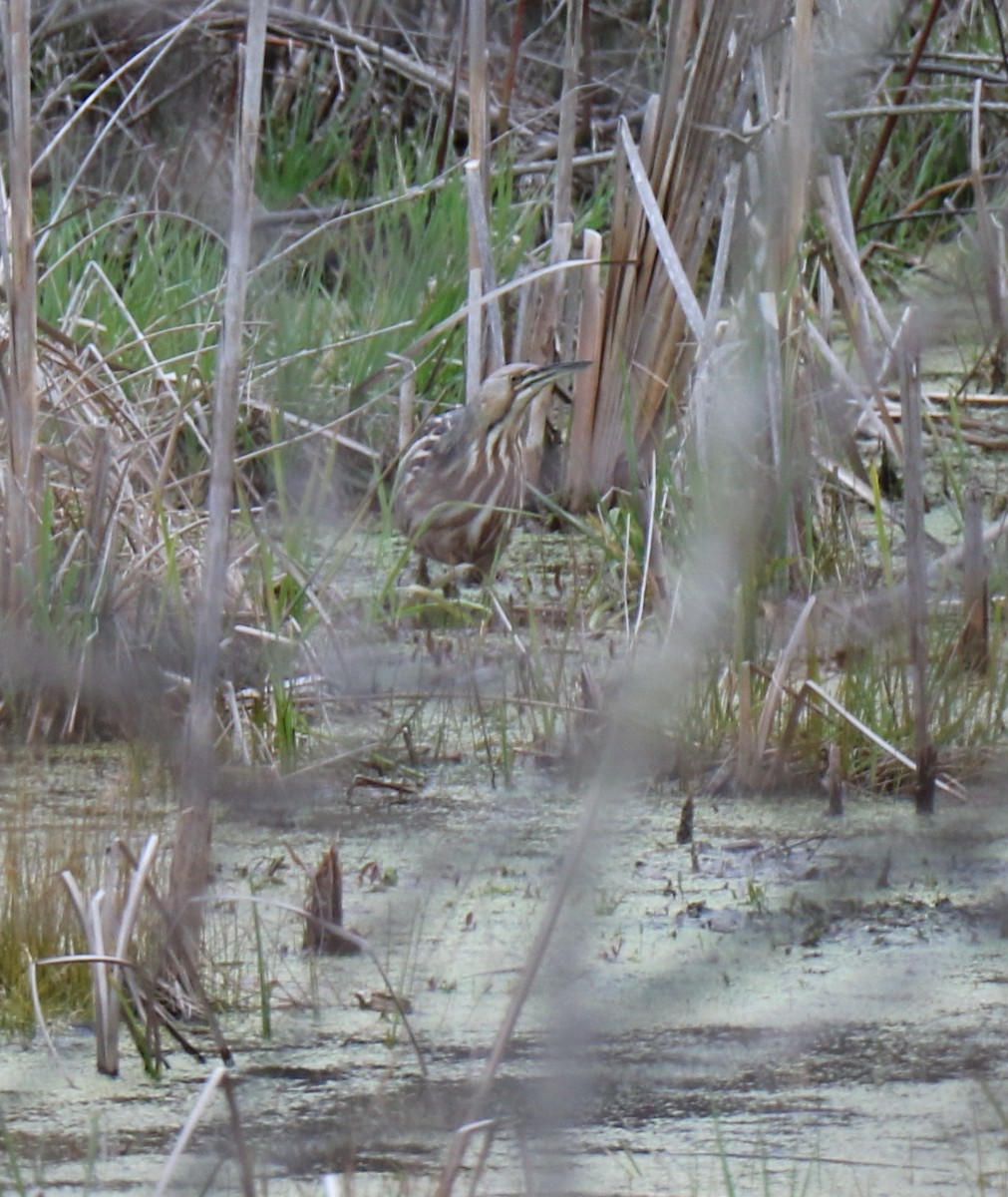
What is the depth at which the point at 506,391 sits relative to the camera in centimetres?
425

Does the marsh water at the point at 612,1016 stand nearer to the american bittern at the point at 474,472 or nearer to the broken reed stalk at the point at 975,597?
the broken reed stalk at the point at 975,597

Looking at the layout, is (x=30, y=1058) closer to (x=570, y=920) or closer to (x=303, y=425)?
(x=570, y=920)

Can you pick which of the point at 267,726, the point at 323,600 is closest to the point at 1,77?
the point at 323,600

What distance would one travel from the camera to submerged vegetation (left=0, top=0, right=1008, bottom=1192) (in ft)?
7.49

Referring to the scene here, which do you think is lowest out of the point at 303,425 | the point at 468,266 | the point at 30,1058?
the point at 30,1058

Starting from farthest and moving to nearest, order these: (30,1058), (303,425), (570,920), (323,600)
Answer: (303,425), (323,600), (30,1058), (570,920)

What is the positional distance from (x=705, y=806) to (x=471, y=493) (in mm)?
1503

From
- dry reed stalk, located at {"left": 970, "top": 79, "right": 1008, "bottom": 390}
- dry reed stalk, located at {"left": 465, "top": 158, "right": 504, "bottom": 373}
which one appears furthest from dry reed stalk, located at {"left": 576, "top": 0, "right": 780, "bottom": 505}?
dry reed stalk, located at {"left": 970, "top": 79, "right": 1008, "bottom": 390}

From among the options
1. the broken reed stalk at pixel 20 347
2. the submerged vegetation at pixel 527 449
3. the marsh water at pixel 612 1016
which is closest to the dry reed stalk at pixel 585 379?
the submerged vegetation at pixel 527 449

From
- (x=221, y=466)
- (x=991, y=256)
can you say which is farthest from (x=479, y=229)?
(x=221, y=466)

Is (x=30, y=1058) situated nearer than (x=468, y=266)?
Yes

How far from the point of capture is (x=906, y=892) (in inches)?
104

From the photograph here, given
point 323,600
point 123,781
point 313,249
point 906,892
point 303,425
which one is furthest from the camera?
point 313,249

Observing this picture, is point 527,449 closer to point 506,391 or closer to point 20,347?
point 506,391
